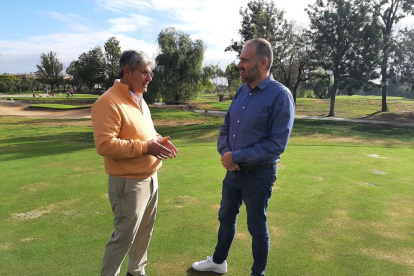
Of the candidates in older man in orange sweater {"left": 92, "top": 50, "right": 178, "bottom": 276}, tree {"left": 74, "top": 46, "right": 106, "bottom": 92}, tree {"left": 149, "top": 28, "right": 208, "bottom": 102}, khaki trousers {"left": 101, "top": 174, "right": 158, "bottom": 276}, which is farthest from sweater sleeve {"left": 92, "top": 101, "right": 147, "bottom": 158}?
tree {"left": 74, "top": 46, "right": 106, "bottom": 92}

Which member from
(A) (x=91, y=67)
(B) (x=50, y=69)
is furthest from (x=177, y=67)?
(B) (x=50, y=69)

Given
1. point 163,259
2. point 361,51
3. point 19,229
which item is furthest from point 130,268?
point 361,51

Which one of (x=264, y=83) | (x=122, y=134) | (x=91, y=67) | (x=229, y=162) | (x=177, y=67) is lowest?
(x=229, y=162)

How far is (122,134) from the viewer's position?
2328 mm

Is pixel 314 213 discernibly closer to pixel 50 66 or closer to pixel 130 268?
pixel 130 268

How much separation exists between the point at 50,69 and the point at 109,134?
71037 mm

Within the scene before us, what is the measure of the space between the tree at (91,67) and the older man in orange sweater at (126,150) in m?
55.5

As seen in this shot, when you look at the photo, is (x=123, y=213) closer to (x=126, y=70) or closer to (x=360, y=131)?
(x=126, y=70)

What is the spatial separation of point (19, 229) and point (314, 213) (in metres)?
3.58

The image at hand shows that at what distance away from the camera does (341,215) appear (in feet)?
12.8

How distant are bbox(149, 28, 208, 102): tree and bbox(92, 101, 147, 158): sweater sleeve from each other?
29.0m

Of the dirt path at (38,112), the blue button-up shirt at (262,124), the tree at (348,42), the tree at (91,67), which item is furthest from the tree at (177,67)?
the blue button-up shirt at (262,124)

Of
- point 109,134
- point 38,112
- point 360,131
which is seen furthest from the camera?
point 38,112

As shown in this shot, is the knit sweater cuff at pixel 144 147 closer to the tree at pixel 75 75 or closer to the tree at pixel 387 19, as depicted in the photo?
the tree at pixel 387 19
